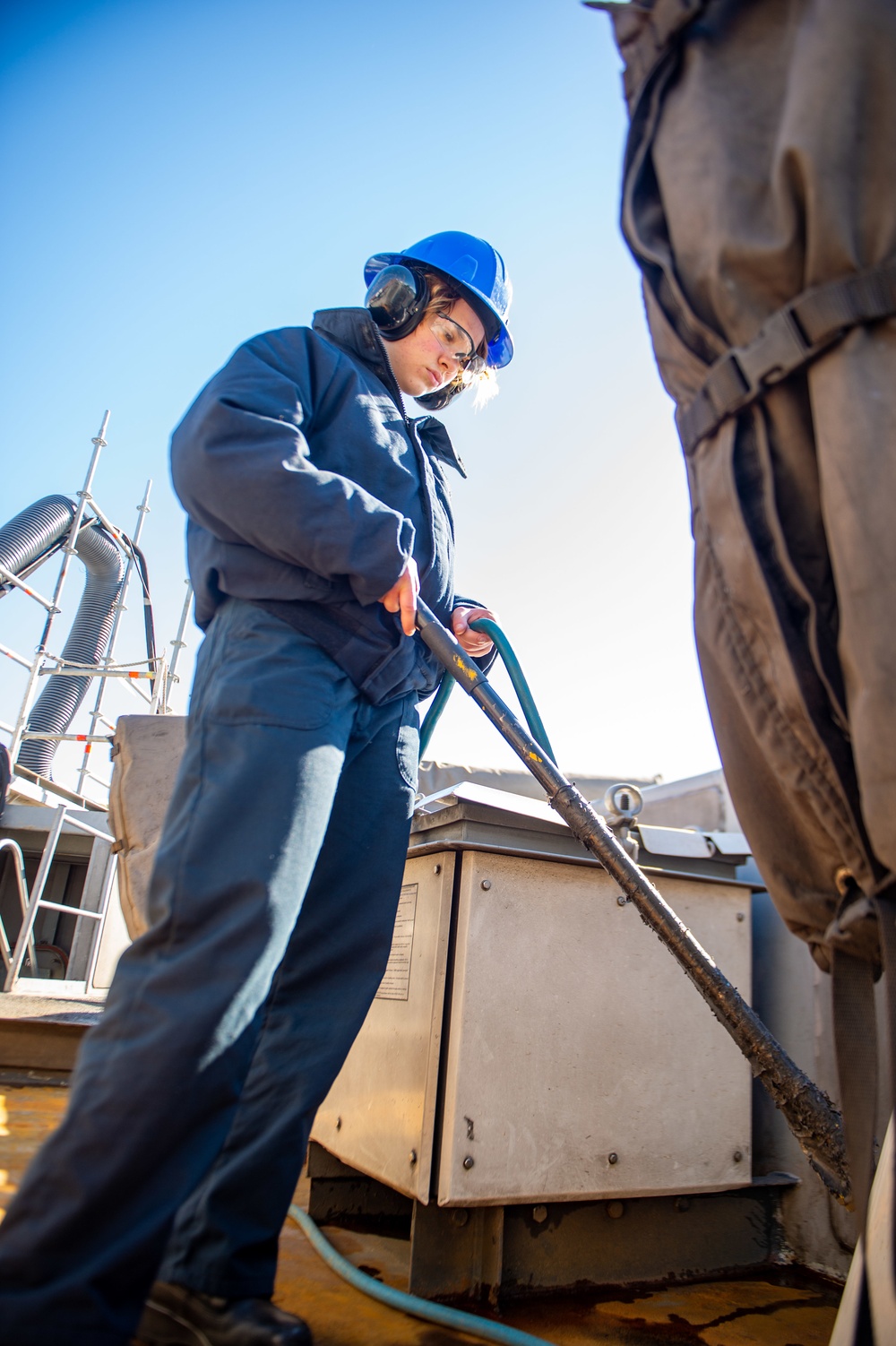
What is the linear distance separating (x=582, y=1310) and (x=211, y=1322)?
72 cm

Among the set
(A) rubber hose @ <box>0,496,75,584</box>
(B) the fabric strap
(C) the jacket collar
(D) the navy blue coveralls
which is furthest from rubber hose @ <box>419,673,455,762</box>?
(A) rubber hose @ <box>0,496,75,584</box>

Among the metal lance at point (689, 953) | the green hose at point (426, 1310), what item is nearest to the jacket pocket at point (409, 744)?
the metal lance at point (689, 953)

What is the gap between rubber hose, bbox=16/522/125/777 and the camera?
7605 mm

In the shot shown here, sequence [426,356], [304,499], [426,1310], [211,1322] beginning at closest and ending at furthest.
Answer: [211,1322] → [304,499] → [426,1310] → [426,356]

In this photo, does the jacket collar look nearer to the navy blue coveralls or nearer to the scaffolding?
the navy blue coveralls

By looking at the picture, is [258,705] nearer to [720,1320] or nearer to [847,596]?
[847,596]

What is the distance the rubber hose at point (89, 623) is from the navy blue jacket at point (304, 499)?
712 centimetres

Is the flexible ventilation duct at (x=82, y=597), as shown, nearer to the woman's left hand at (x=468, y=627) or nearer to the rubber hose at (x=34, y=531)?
the rubber hose at (x=34, y=531)

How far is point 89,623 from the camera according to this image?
325 inches

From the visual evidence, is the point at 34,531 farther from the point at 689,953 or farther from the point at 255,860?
the point at 689,953

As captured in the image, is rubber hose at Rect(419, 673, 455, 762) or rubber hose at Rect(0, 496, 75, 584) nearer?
rubber hose at Rect(419, 673, 455, 762)

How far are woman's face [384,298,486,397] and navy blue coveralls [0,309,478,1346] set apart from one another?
0.10 metres

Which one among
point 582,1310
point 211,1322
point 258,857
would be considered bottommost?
point 582,1310

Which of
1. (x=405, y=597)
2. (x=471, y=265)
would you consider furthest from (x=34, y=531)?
(x=405, y=597)
